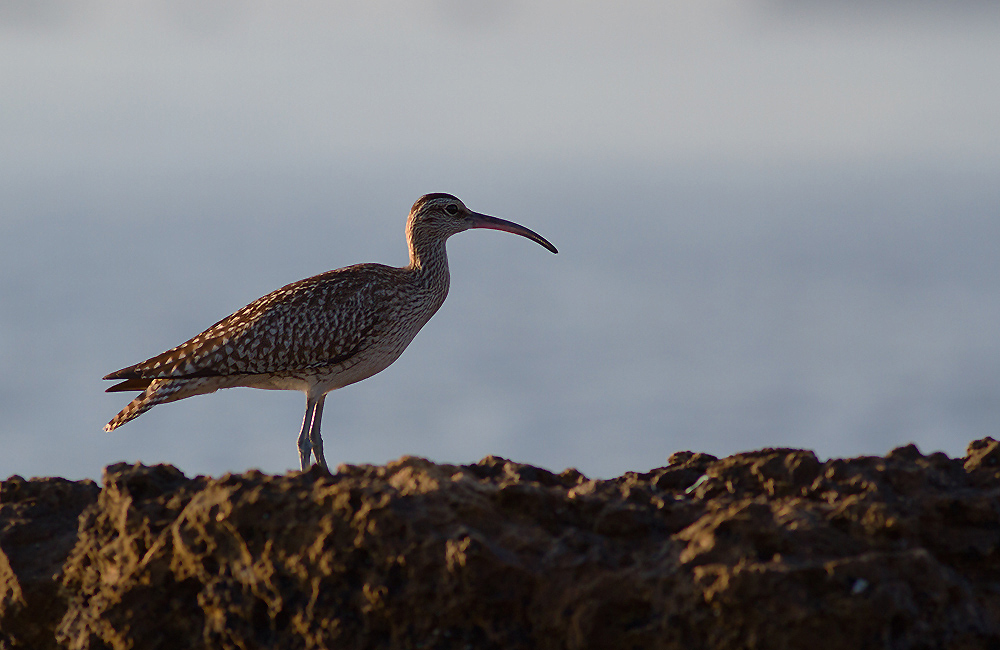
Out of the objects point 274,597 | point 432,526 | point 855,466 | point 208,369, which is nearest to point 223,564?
point 274,597

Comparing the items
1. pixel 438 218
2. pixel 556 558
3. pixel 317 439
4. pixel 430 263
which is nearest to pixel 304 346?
pixel 317 439

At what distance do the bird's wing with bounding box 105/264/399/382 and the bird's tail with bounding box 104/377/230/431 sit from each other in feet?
0.27

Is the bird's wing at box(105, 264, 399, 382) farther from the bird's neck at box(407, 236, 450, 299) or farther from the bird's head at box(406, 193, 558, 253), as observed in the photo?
the bird's head at box(406, 193, 558, 253)

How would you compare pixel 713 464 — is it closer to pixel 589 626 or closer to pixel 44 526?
pixel 589 626

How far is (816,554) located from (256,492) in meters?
2.90

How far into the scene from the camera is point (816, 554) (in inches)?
219

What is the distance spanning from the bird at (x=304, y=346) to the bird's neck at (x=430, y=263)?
336 millimetres

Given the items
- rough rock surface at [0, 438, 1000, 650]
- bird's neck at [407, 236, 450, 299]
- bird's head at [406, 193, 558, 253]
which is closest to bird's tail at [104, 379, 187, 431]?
bird's neck at [407, 236, 450, 299]

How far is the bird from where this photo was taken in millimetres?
12305

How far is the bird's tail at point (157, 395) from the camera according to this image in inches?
478

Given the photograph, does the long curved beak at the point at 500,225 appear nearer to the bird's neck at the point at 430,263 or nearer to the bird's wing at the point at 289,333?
the bird's neck at the point at 430,263

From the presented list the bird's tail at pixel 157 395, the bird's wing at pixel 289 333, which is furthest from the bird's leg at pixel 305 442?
the bird's tail at pixel 157 395

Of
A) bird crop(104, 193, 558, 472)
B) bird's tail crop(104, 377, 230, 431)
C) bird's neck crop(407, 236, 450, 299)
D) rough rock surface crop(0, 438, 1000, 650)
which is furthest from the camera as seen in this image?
bird's neck crop(407, 236, 450, 299)

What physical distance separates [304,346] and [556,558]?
7340mm
